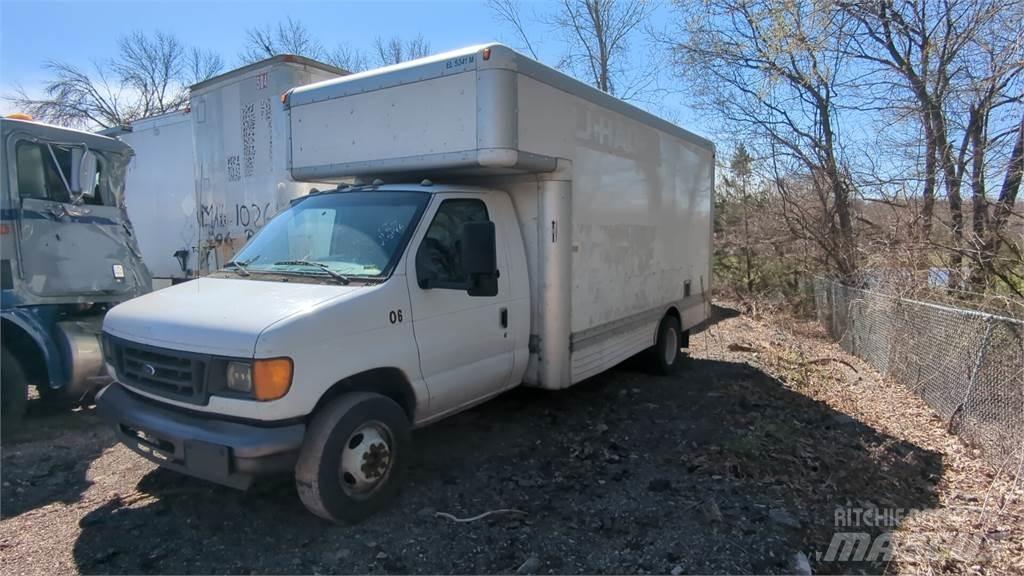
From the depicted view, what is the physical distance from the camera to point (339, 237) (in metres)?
4.32

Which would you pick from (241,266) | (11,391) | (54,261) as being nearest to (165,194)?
(54,261)

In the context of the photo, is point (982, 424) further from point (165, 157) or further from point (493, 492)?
point (165, 157)

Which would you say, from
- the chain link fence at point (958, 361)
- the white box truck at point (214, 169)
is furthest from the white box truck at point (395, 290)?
the chain link fence at point (958, 361)

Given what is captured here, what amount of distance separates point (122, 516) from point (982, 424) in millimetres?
6396

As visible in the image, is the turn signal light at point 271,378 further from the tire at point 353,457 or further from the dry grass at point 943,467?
the dry grass at point 943,467

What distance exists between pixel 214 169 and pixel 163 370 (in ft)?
18.4

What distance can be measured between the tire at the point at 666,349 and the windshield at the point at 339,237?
401 cm

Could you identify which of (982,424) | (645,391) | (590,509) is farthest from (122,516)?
(982,424)

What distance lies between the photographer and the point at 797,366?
793 cm

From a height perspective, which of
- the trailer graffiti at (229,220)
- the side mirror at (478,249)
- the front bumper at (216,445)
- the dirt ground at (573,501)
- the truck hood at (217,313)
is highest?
the trailer graffiti at (229,220)

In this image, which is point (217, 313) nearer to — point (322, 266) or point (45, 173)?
point (322, 266)

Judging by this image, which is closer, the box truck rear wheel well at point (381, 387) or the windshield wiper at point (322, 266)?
the box truck rear wheel well at point (381, 387)

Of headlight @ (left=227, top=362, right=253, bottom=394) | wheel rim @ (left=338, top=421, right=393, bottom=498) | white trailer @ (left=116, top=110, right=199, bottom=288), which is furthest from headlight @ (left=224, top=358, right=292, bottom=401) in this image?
white trailer @ (left=116, top=110, right=199, bottom=288)

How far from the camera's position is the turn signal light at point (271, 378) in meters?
3.18
